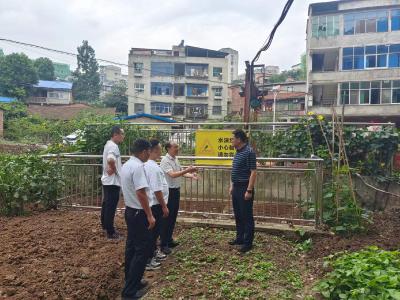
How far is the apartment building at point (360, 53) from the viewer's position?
27.6 meters

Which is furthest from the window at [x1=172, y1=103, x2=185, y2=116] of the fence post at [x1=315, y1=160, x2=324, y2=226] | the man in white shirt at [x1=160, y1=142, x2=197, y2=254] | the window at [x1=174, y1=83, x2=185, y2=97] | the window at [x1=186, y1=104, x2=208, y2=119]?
the man in white shirt at [x1=160, y1=142, x2=197, y2=254]

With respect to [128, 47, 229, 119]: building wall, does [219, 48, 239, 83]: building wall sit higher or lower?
higher

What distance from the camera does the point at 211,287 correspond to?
4.00 meters

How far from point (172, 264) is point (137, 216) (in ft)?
3.74

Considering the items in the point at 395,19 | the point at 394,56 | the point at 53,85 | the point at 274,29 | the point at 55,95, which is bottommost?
the point at 274,29

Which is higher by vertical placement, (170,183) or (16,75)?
(16,75)

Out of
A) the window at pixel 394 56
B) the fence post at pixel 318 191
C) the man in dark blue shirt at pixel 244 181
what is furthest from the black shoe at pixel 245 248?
the window at pixel 394 56

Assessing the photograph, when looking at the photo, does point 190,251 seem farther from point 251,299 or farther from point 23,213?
point 23,213

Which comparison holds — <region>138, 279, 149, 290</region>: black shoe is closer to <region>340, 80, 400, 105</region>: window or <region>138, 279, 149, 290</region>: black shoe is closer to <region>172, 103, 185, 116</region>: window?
<region>340, 80, 400, 105</region>: window

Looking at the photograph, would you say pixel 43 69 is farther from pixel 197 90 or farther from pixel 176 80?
pixel 197 90

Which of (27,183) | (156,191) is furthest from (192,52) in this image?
(156,191)

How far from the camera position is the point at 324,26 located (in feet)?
96.8

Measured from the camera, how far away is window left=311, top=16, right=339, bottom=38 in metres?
29.0

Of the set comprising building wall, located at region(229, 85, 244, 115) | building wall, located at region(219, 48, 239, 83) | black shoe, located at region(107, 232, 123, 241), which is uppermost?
building wall, located at region(219, 48, 239, 83)
